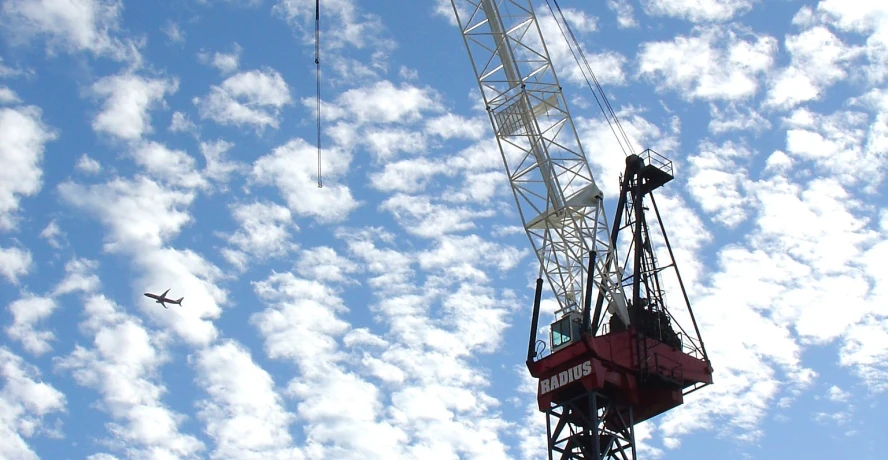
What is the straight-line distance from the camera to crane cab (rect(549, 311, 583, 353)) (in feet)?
191

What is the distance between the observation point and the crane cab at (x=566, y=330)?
58.3m

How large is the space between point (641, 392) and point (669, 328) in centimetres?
494

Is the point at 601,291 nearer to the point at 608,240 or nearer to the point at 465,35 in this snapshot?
the point at 608,240

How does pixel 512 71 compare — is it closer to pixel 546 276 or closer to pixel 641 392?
pixel 546 276

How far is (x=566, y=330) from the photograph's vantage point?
5878cm

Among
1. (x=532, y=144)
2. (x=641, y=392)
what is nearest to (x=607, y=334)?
(x=641, y=392)

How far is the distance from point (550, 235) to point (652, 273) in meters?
6.72

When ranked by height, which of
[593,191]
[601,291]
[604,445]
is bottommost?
[604,445]

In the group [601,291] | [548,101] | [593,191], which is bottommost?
[601,291]

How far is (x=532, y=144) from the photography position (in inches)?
2498

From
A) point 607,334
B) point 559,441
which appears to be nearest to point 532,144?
point 607,334

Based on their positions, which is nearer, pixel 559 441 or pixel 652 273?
pixel 559 441

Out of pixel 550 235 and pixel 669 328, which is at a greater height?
pixel 550 235

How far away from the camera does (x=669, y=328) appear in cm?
6103
